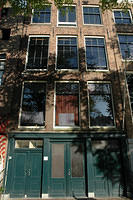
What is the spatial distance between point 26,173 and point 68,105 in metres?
4.68

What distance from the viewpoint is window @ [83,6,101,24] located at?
1178 centimetres

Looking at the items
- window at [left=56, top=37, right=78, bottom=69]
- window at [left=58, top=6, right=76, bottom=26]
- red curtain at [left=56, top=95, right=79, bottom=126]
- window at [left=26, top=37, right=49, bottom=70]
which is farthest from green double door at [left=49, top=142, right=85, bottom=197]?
window at [left=58, top=6, right=76, bottom=26]

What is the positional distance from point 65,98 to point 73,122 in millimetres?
1689

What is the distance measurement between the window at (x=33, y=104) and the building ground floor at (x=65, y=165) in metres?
0.90

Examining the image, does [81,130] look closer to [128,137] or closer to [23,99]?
[128,137]

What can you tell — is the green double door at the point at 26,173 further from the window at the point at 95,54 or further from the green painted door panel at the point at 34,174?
the window at the point at 95,54

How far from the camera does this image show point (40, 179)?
25.7 ft

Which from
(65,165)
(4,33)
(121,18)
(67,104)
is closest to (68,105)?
(67,104)

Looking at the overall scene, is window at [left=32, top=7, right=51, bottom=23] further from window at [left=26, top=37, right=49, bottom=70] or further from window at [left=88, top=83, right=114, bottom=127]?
window at [left=88, top=83, right=114, bottom=127]

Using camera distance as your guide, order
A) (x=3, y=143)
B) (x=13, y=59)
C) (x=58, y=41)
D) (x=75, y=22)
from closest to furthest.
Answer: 1. (x=3, y=143)
2. (x=13, y=59)
3. (x=58, y=41)
4. (x=75, y=22)

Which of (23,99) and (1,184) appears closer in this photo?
(1,184)

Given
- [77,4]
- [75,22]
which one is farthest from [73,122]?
[77,4]

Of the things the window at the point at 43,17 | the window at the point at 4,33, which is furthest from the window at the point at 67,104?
the window at the point at 4,33

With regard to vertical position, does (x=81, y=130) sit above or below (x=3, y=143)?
above
